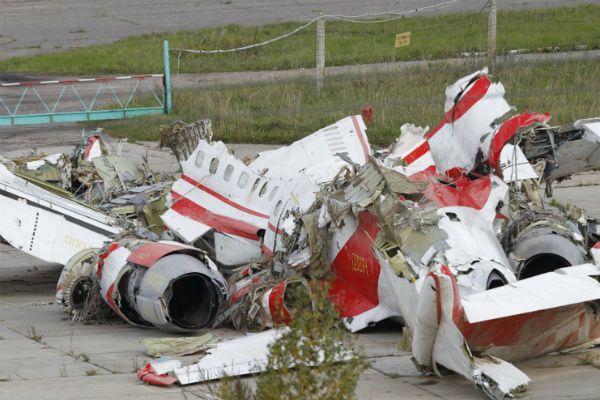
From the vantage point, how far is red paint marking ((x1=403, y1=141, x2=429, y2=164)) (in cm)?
1519

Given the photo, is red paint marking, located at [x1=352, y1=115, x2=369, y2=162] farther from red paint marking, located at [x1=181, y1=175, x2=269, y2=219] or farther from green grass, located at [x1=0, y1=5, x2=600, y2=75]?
green grass, located at [x1=0, y1=5, x2=600, y2=75]

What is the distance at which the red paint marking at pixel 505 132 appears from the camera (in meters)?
14.2

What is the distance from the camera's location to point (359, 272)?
41.2 ft

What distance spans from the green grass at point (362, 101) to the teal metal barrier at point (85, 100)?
43cm

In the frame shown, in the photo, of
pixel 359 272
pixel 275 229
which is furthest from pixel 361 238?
pixel 275 229

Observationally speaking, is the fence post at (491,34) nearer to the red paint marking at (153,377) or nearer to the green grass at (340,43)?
the green grass at (340,43)

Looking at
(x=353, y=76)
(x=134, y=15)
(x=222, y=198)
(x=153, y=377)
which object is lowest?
(x=153, y=377)

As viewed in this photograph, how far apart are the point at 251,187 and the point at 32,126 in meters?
19.0

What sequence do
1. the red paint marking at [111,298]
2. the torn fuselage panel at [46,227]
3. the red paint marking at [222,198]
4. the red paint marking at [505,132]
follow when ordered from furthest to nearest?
the torn fuselage panel at [46,227], the red paint marking at [222,198], the red paint marking at [505,132], the red paint marking at [111,298]

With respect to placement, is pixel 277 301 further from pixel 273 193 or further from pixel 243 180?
pixel 243 180

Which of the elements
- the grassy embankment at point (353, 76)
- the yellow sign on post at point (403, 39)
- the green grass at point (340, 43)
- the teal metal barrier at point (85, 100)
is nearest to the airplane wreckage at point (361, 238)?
the grassy embankment at point (353, 76)

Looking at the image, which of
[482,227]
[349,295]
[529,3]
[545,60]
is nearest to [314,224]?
[349,295]

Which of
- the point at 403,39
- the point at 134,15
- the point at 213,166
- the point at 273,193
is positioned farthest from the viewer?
the point at 134,15

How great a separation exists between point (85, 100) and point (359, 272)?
914 inches
